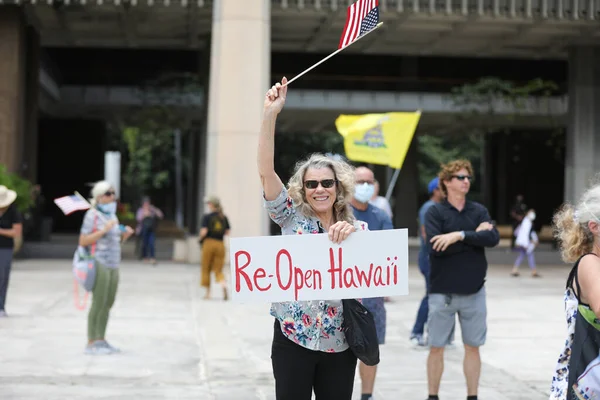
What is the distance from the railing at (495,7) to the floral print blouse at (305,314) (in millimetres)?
19876

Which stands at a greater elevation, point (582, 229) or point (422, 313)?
point (582, 229)

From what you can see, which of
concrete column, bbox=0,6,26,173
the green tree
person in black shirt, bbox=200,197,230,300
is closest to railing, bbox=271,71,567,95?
concrete column, bbox=0,6,26,173

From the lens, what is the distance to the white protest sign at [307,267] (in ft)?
15.5

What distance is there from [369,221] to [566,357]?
4.01 m

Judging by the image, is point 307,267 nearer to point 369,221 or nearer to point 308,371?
point 308,371

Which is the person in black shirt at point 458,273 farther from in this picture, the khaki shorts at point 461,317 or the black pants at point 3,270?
the black pants at point 3,270

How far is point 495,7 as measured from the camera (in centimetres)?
2477

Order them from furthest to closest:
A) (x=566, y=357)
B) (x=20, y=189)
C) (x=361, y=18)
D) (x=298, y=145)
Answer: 1. (x=298, y=145)
2. (x=20, y=189)
3. (x=361, y=18)
4. (x=566, y=357)

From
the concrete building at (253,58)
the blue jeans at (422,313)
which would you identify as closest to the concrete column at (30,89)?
the concrete building at (253,58)

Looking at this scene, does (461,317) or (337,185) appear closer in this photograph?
(337,185)

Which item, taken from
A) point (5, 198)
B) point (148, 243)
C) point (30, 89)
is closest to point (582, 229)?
point (5, 198)

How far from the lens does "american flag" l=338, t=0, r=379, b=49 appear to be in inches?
221

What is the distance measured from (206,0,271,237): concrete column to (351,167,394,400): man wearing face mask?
14620 millimetres

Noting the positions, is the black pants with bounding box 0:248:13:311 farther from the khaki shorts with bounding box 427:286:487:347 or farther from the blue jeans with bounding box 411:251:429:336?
the khaki shorts with bounding box 427:286:487:347
